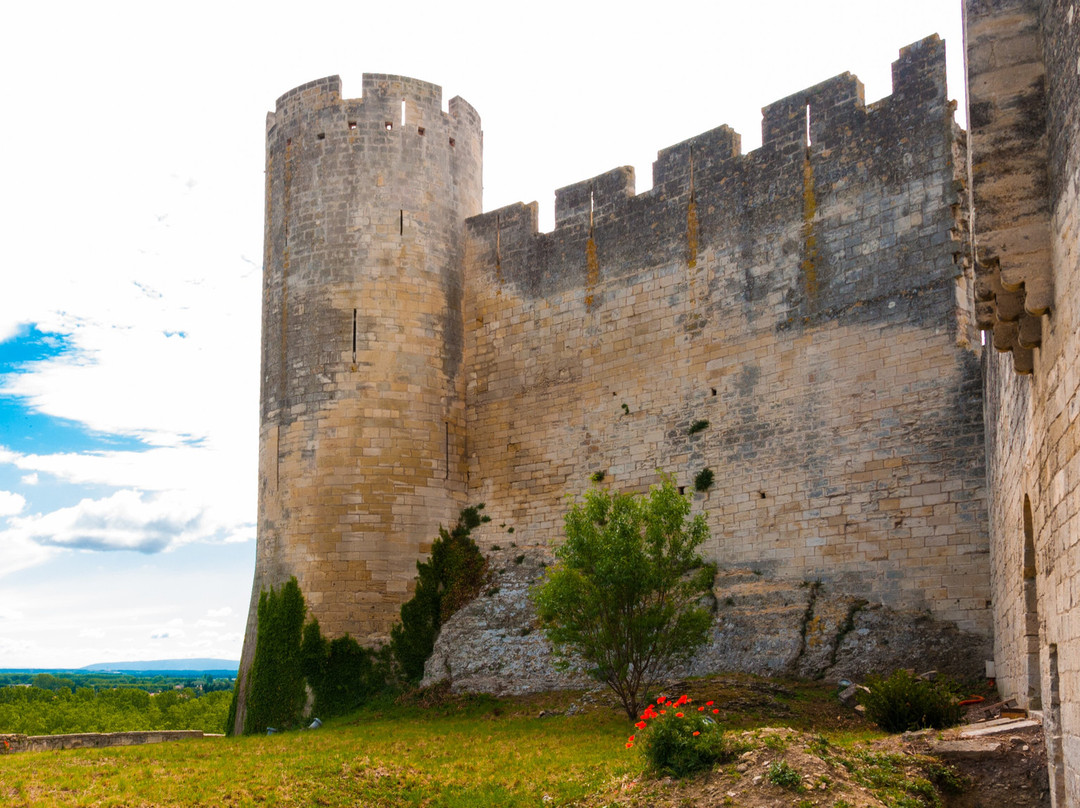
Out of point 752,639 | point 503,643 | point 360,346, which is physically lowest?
point 503,643

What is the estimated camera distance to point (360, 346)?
18.1 m

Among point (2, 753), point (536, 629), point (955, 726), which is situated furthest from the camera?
point (536, 629)

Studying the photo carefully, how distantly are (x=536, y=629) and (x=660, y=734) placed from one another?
26.2 feet

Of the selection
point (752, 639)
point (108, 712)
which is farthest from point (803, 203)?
point (108, 712)

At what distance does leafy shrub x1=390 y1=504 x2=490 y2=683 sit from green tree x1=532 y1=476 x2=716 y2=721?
5087mm

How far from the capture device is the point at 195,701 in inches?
1631

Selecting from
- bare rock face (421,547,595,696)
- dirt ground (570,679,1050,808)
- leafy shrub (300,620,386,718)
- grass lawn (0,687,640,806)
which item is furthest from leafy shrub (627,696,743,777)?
→ leafy shrub (300,620,386,718)

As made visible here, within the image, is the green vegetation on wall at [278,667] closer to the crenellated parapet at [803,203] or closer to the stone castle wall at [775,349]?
the stone castle wall at [775,349]

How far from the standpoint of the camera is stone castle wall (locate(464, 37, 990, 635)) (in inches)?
521

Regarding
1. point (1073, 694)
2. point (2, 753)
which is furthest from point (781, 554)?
point (2, 753)

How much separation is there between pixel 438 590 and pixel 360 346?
14.4 ft

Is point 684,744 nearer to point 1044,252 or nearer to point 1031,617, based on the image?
point 1031,617

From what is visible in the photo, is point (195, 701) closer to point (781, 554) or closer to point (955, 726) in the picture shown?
point (781, 554)

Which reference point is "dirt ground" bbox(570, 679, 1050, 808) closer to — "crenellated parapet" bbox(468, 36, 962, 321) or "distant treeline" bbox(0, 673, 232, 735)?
"crenellated parapet" bbox(468, 36, 962, 321)
